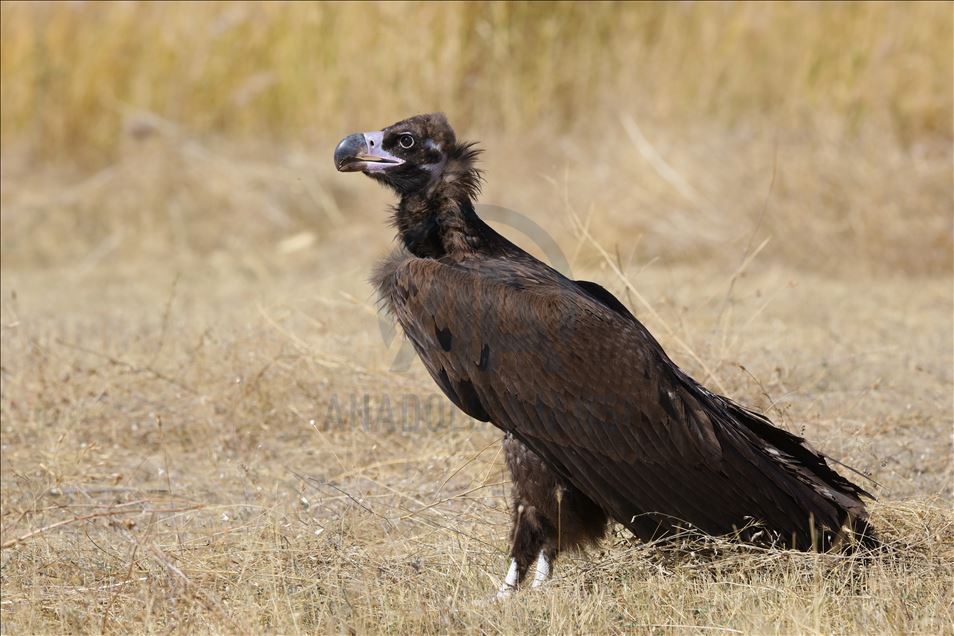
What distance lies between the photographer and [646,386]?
12.7ft

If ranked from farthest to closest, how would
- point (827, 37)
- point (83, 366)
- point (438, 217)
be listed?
point (827, 37), point (83, 366), point (438, 217)

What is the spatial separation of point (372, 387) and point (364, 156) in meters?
1.67

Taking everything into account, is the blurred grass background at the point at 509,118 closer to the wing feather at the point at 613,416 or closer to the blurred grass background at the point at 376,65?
the blurred grass background at the point at 376,65

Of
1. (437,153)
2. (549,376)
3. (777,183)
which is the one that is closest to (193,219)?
(777,183)

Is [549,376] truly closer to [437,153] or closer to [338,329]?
[437,153]

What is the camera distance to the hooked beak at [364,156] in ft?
14.8

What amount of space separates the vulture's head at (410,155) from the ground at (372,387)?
91cm

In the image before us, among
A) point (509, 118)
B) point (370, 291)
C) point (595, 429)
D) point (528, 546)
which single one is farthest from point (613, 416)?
point (509, 118)

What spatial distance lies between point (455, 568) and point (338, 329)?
10.2 feet

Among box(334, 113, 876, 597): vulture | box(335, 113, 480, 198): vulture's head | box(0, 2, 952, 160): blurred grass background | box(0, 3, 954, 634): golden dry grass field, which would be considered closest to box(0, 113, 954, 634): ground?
box(0, 3, 954, 634): golden dry grass field

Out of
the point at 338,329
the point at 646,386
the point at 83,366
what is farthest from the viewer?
the point at 338,329

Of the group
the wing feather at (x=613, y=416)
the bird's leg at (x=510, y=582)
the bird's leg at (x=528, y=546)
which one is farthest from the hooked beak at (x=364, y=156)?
the bird's leg at (x=510, y=582)

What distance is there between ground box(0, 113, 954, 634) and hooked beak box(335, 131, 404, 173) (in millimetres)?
1051

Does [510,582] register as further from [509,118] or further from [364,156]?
[509,118]
